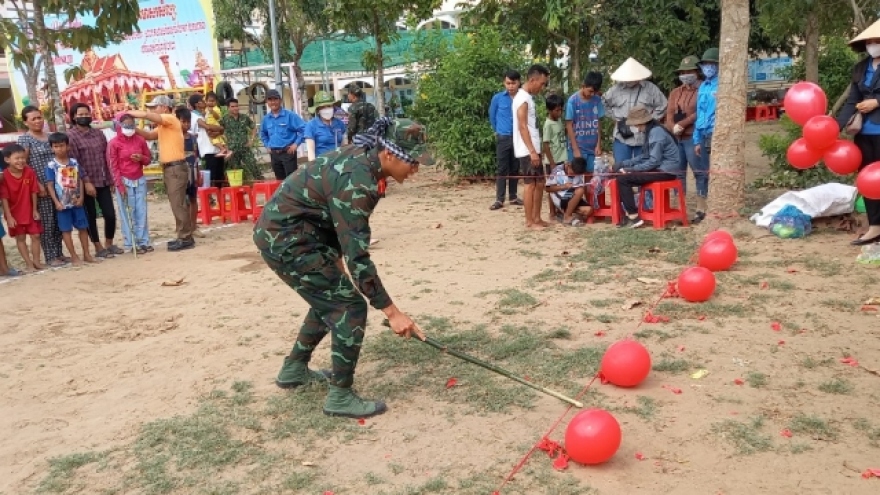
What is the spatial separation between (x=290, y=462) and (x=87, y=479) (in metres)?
1.00

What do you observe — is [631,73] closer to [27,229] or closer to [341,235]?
[341,235]

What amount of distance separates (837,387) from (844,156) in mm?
3204

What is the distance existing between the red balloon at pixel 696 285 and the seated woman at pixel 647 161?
265 centimetres

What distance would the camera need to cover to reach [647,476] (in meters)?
3.30

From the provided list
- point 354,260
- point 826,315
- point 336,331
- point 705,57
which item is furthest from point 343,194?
point 705,57

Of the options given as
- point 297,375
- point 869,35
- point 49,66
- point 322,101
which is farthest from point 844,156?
point 49,66

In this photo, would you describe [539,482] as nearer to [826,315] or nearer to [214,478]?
[214,478]

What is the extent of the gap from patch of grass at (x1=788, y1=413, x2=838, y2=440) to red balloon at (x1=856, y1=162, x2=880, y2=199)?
3.10m

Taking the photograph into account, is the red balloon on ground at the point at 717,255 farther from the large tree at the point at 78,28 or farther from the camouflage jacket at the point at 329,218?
the large tree at the point at 78,28

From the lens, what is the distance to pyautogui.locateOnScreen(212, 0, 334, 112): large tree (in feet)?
70.5

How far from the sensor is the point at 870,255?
20.2ft

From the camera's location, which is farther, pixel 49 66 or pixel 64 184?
pixel 49 66

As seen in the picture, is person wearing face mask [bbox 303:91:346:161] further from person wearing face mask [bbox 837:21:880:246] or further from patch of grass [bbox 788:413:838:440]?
patch of grass [bbox 788:413:838:440]

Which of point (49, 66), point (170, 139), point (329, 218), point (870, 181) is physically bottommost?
point (870, 181)
